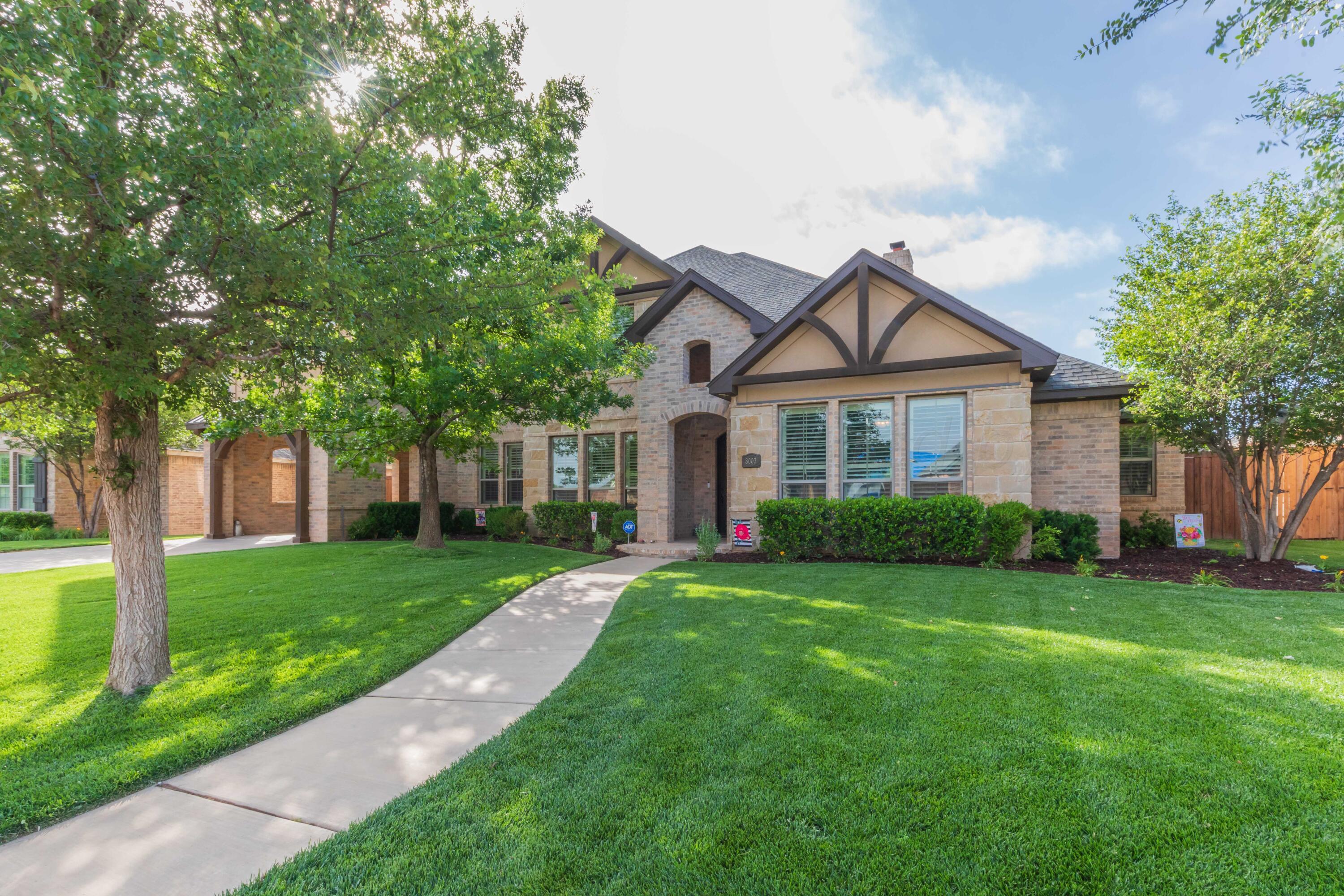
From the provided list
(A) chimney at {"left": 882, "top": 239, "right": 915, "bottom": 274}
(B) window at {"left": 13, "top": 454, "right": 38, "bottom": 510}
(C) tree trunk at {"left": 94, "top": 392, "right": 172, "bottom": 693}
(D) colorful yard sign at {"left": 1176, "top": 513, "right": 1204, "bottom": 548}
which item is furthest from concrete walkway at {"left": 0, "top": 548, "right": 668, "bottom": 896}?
(B) window at {"left": 13, "top": 454, "right": 38, "bottom": 510}

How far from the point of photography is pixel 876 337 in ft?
36.6

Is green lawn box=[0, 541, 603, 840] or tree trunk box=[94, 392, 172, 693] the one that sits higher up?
tree trunk box=[94, 392, 172, 693]

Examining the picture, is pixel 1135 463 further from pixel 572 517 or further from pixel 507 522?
pixel 507 522

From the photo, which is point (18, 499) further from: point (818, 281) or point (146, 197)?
point (818, 281)

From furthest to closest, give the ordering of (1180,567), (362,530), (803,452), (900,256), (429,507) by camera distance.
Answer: (362,530), (900,256), (429,507), (803,452), (1180,567)

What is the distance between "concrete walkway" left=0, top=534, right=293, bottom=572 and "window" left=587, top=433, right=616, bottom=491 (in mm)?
8098

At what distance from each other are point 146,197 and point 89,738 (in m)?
3.23

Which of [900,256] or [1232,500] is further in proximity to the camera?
[900,256]

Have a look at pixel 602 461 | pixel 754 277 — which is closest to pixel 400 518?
pixel 602 461

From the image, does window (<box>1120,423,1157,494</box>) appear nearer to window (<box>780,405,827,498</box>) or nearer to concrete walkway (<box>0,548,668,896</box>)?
window (<box>780,405,827,498</box>)

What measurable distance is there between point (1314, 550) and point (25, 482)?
1404 inches

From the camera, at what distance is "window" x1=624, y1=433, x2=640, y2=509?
1497 cm

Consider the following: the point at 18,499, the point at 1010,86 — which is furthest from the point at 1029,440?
the point at 18,499

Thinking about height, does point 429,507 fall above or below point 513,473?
below
